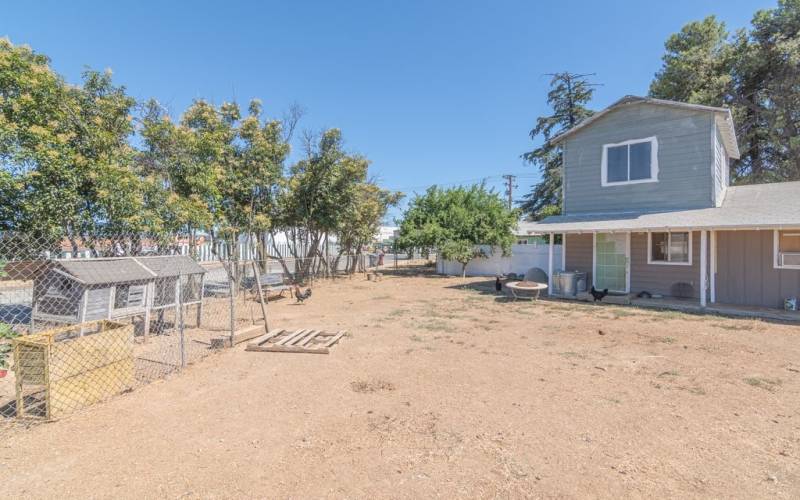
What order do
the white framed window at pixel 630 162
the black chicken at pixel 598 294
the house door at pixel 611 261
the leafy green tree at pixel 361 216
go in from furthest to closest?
the leafy green tree at pixel 361 216 < the house door at pixel 611 261 < the white framed window at pixel 630 162 < the black chicken at pixel 598 294

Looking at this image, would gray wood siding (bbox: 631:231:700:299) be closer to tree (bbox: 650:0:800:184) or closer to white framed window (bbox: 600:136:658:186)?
white framed window (bbox: 600:136:658:186)

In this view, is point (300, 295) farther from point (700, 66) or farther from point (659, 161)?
point (700, 66)

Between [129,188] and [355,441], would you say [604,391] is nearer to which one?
[355,441]

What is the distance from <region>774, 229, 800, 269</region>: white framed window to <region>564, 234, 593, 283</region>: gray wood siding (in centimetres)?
453

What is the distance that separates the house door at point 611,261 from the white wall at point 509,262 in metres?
3.52

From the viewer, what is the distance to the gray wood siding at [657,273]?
36.0 ft

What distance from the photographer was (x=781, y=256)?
967 centimetres

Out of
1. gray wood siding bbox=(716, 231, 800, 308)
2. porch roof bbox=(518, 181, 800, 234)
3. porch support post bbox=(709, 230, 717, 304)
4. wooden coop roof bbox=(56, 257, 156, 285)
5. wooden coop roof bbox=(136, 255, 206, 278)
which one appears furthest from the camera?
porch support post bbox=(709, 230, 717, 304)

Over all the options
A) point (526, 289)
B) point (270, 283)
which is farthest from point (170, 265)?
point (526, 289)

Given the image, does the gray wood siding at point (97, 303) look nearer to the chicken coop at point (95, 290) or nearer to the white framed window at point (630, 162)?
the chicken coop at point (95, 290)

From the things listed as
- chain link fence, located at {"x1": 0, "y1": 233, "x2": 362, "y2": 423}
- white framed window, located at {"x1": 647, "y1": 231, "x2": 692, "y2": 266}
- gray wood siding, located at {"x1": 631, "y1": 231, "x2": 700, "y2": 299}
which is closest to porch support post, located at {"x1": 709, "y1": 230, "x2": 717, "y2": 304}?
gray wood siding, located at {"x1": 631, "y1": 231, "x2": 700, "y2": 299}

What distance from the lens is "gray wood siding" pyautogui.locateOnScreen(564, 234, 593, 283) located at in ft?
42.3

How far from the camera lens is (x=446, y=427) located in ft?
12.6

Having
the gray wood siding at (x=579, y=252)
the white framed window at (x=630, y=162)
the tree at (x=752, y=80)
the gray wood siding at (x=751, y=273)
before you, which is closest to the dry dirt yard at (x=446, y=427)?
the gray wood siding at (x=751, y=273)
